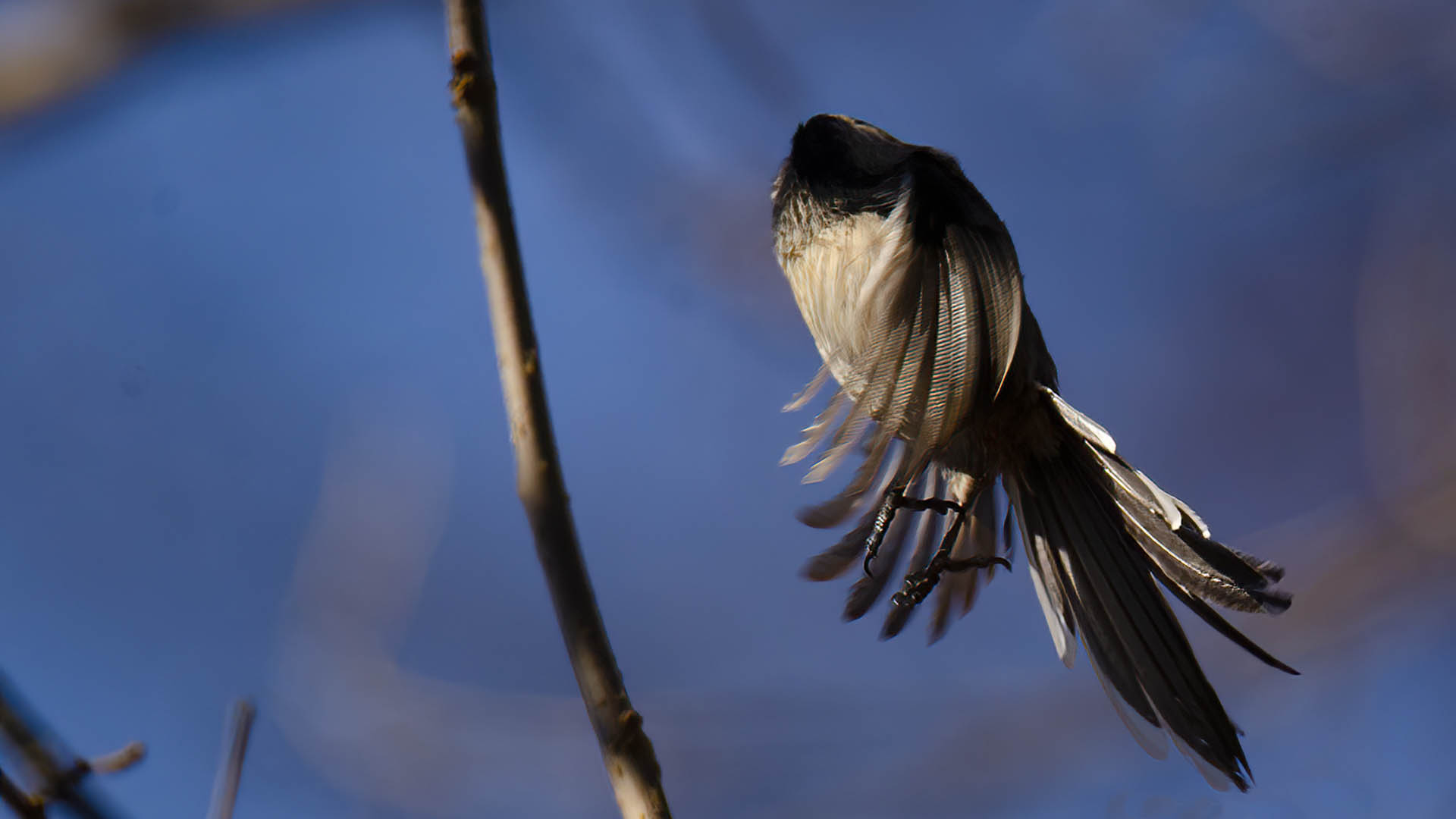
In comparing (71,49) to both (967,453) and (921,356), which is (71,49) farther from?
(967,453)

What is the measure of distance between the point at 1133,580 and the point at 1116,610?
2.5 inches

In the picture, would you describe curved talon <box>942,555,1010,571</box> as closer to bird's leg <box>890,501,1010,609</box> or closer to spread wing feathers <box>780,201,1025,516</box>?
bird's leg <box>890,501,1010,609</box>

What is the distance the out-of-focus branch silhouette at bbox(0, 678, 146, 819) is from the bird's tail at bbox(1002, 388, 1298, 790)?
1521 mm

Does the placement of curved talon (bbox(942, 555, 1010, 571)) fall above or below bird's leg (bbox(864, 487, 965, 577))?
below

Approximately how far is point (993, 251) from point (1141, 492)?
1.67 feet

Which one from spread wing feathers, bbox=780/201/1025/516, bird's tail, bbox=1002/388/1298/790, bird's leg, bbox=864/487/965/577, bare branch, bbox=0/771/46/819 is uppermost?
spread wing feathers, bbox=780/201/1025/516

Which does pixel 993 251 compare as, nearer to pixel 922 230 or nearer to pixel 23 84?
pixel 922 230

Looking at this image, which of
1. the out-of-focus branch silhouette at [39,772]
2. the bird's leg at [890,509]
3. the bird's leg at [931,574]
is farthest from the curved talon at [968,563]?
the out-of-focus branch silhouette at [39,772]

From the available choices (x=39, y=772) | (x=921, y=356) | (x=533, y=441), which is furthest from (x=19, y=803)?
(x=921, y=356)

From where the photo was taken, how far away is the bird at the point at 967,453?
1679mm

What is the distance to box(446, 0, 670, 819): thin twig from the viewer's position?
2.48ft

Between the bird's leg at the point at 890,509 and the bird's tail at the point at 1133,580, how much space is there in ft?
0.63

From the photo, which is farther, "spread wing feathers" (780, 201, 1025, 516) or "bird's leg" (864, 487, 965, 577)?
"bird's leg" (864, 487, 965, 577)

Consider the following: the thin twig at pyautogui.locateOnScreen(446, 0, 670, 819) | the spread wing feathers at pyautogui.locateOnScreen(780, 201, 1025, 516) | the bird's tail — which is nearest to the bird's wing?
the spread wing feathers at pyautogui.locateOnScreen(780, 201, 1025, 516)
